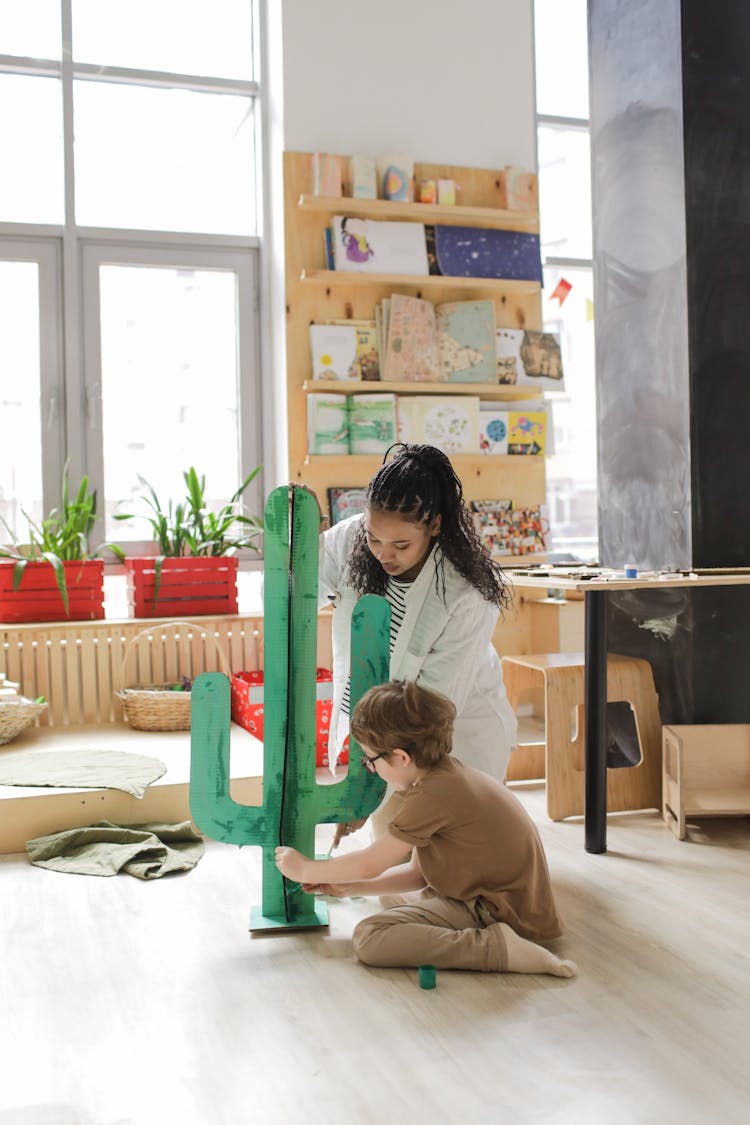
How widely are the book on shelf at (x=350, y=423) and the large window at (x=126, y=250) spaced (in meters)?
0.40

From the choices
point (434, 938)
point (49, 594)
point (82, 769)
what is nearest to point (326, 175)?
point (49, 594)

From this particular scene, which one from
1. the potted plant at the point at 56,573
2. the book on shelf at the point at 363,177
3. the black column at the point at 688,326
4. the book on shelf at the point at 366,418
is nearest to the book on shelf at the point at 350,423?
the book on shelf at the point at 366,418

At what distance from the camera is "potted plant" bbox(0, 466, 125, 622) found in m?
3.72

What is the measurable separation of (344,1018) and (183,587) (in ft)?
7.60

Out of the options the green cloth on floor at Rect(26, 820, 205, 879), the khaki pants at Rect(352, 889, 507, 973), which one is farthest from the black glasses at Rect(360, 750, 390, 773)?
the green cloth on floor at Rect(26, 820, 205, 879)

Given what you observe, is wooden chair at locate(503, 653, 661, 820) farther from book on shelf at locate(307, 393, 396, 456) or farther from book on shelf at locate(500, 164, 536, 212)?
book on shelf at locate(500, 164, 536, 212)

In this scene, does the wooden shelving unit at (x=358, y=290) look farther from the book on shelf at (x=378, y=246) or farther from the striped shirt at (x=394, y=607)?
the striped shirt at (x=394, y=607)

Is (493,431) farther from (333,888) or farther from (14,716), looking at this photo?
(333,888)

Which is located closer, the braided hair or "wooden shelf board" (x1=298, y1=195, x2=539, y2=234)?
the braided hair

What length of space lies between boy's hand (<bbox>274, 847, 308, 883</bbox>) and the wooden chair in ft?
3.63

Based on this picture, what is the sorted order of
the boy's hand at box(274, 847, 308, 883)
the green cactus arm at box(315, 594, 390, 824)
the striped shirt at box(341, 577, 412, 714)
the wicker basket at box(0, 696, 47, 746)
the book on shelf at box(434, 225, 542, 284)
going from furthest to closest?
the book on shelf at box(434, 225, 542, 284), the wicker basket at box(0, 696, 47, 746), the striped shirt at box(341, 577, 412, 714), the green cactus arm at box(315, 594, 390, 824), the boy's hand at box(274, 847, 308, 883)

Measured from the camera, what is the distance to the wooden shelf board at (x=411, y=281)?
13.4 ft

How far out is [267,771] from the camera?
7.24 feet

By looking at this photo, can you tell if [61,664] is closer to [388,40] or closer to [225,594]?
[225,594]
